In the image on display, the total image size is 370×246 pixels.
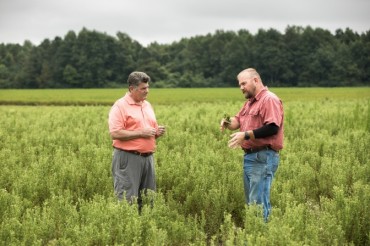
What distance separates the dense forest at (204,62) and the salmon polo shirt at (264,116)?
78.8 metres

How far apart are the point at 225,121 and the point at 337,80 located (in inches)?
3312

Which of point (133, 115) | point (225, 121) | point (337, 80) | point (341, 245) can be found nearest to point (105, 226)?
point (133, 115)

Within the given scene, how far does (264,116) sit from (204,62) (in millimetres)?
91641

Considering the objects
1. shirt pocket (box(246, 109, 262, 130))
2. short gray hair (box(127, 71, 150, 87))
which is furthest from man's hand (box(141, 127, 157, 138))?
shirt pocket (box(246, 109, 262, 130))

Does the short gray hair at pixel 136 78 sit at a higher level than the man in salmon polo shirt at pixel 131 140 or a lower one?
higher

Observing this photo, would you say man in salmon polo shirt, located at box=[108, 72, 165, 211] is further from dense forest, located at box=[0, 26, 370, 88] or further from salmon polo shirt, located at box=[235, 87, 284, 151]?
dense forest, located at box=[0, 26, 370, 88]

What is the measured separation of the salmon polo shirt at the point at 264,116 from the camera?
4.57m

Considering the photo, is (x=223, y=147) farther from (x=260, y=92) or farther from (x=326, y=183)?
(x=260, y=92)

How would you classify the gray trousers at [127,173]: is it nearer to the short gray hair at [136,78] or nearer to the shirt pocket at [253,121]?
the short gray hair at [136,78]

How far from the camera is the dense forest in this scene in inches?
3337

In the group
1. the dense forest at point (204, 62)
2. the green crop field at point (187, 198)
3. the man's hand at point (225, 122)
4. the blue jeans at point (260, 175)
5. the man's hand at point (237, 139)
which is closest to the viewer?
the green crop field at point (187, 198)

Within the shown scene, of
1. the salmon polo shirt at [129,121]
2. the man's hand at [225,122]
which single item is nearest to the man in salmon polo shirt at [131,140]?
the salmon polo shirt at [129,121]

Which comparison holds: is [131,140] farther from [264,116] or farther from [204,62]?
[204,62]

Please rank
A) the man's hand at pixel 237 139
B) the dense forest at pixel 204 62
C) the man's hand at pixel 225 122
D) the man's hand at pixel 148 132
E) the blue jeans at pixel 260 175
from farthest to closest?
the dense forest at pixel 204 62, the man's hand at pixel 225 122, the man's hand at pixel 148 132, the blue jeans at pixel 260 175, the man's hand at pixel 237 139
